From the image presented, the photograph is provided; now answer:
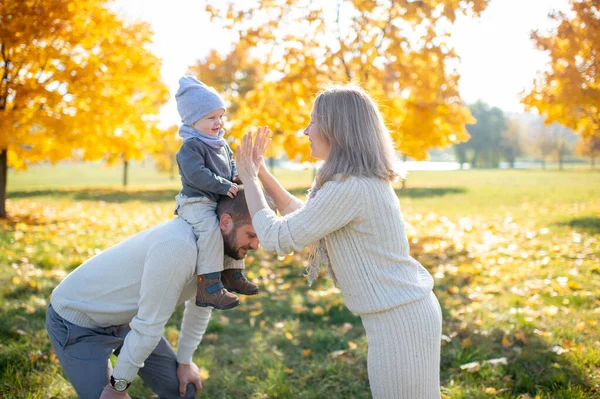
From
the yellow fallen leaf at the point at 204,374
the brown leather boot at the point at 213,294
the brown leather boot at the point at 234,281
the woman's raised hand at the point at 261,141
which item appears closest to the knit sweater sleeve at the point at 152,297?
the brown leather boot at the point at 213,294

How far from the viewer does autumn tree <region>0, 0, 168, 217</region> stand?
396 inches

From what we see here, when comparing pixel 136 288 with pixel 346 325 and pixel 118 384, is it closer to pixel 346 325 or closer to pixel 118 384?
pixel 118 384

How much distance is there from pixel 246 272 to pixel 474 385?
3.95 meters

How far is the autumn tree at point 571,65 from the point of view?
432 inches

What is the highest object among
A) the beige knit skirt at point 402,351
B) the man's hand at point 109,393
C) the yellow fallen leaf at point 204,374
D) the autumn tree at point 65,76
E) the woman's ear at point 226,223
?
the autumn tree at point 65,76

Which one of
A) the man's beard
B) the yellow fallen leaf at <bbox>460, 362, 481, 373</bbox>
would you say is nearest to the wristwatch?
the man's beard

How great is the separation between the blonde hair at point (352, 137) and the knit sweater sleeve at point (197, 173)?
0.53 m

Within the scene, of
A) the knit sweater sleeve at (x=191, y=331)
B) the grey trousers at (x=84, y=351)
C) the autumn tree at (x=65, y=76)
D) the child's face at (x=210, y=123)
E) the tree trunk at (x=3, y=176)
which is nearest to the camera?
the grey trousers at (x=84, y=351)

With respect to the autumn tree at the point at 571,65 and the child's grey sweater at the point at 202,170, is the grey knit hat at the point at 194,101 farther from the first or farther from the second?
the autumn tree at the point at 571,65

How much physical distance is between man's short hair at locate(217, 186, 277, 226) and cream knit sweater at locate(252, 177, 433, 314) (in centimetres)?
26

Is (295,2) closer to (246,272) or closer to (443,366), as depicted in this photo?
(246,272)

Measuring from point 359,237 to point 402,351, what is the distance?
55cm

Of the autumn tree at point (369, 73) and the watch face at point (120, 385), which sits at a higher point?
the autumn tree at point (369, 73)

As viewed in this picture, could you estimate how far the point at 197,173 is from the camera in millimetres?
2633
